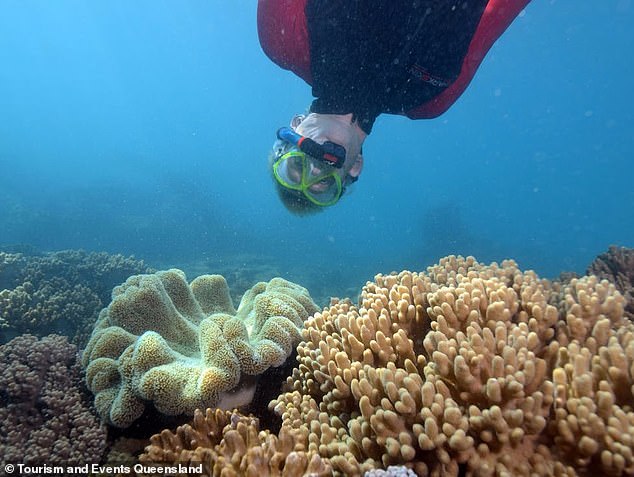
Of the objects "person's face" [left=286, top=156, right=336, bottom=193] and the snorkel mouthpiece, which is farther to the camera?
"person's face" [left=286, top=156, right=336, bottom=193]

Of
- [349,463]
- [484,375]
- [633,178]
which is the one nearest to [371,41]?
[484,375]

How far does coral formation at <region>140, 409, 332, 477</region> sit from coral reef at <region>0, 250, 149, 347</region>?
5.09 m

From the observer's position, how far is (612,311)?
213 centimetres

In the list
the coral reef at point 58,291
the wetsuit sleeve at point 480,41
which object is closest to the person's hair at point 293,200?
the wetsuit sleeve at point 480,41

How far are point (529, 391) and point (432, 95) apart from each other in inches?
161

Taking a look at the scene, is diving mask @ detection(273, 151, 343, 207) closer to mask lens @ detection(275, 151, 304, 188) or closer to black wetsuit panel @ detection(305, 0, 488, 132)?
mask lens @ detection(275, 151, 304, 188)

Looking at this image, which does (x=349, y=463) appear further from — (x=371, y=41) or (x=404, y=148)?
(x=404, y=148)

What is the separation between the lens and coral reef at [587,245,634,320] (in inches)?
159

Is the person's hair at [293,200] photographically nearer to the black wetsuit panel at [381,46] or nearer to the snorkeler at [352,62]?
the snorkeler at [352,62]

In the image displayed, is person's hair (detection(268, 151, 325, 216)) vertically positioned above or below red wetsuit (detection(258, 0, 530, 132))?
below

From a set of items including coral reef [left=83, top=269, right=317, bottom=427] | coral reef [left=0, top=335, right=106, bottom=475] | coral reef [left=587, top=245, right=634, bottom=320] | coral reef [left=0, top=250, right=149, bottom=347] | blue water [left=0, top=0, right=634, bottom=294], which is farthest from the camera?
blue water [left=0, top=0, right=634, bottom=294]

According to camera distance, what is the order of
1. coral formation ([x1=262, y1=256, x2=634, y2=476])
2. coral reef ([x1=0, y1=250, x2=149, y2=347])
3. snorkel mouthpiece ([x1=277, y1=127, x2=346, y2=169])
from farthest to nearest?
coral reef ([x1=0, y1=250, x2=149, y2=347]) → snorkel mouthpiece ([x1=277, y1=127, x2=346, y2=169]) → coral formation ([x1=262, y1=256, x2=634, y2=476])

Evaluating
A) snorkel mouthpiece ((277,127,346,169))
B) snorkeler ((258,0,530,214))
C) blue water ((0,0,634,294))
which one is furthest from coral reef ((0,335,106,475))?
blue water ((0,0,634,294))

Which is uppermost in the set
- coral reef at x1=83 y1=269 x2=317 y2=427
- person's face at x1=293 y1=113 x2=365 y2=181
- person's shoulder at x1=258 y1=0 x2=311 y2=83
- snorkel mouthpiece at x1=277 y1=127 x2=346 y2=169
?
person's shoulder at x1=258 y1=0 x2=311 y2=83
